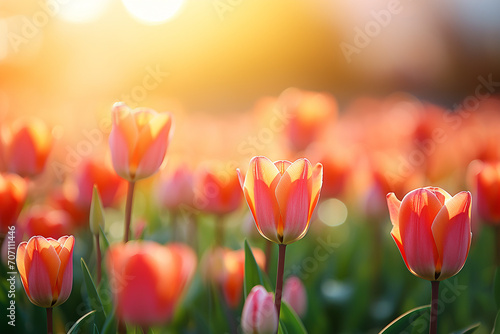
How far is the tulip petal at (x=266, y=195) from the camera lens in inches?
33.3

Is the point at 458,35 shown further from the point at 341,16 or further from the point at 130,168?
the point at 130,168

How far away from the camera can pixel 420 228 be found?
809 mm

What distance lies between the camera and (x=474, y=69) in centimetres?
870

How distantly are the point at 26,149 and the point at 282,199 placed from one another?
0.91 m

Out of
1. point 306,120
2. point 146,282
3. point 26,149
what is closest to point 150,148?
point 146,282

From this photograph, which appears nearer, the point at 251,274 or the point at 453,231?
the point at 453,231

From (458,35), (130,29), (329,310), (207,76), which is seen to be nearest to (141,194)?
(329,310)

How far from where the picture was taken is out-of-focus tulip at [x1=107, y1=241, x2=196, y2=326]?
0.67 metres

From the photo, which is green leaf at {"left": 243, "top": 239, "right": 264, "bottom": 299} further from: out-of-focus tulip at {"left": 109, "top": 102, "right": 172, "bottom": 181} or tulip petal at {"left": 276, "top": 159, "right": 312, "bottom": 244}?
out-of-focus tulip at {"left": 109, "top": 102, "right": 172, "bottom": 181}

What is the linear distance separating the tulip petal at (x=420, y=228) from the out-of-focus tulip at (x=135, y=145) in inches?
20.9

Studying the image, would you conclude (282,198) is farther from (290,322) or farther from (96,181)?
(96,181)

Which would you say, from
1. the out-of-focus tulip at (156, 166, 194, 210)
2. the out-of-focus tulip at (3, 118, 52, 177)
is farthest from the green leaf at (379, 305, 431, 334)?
the out-of-focus tulip at (3, 118, 52, 177)

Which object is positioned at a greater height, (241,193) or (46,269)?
(241,193)

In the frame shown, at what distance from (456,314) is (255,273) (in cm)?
91
